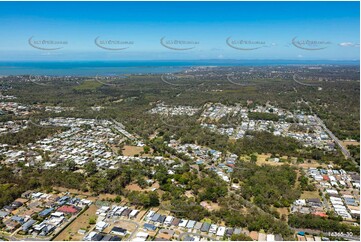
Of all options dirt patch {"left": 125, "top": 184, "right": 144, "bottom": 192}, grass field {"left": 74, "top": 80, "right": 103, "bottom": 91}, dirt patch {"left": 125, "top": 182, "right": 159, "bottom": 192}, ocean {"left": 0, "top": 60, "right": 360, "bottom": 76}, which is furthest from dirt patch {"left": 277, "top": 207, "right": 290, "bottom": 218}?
ocean {"left": 0, "top": 60, "right": 360, "bottom": 76}

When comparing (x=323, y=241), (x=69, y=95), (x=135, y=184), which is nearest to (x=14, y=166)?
(x=135, y=184)

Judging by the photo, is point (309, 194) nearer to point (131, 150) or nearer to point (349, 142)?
point (349, 142)

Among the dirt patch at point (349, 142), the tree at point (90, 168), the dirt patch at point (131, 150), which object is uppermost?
the tree at point (90, 168)

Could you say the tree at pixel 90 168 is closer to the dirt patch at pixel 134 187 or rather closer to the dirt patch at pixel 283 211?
the dirt patch at pixel 134 187

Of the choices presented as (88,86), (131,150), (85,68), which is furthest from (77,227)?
(85,68)

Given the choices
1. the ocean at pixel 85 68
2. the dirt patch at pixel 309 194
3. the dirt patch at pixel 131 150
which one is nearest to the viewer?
the dirt patch at pixel 309 194

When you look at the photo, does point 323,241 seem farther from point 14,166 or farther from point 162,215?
point 14,166

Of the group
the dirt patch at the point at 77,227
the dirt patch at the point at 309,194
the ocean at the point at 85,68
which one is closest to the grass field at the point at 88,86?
the ocean at the point at 85,68

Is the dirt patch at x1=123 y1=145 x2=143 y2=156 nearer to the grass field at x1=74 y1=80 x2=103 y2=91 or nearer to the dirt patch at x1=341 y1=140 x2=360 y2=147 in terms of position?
the dirt patch at x1=341 y1=140 x2=360 y2=147
